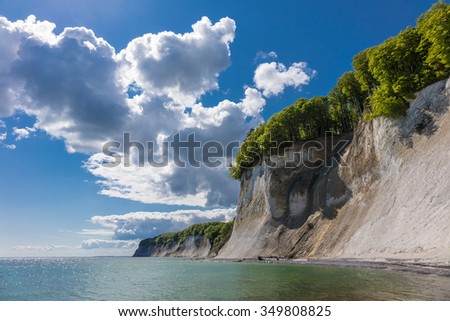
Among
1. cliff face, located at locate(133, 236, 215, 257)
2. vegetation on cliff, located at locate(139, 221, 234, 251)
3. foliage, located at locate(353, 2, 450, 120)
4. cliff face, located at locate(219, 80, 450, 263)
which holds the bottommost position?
cliff face, located at locate(133, 236, 215, 257)

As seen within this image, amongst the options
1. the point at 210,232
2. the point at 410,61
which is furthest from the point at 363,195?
the point at 210,232

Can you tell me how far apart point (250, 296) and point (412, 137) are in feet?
99.0

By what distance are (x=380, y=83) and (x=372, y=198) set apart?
16708mm

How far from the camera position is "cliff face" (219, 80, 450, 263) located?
29562 mm

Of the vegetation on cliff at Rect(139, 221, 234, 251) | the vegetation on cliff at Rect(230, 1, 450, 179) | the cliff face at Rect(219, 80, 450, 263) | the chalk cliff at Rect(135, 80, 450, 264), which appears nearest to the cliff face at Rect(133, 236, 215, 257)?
the vegetation on cliff at Rect(139, 221, 234, 251)

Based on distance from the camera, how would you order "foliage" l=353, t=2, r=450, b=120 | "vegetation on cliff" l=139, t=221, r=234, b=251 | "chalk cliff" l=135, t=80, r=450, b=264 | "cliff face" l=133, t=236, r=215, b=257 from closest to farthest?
"chalk cliff" l=135, t=80, r=450, b=264 → "foliage" l=353, t=2, r=450, b=120 → "vegetation on cliff" l=139, t=221, r=234, b=251 → "cliff face" l=133, t=236, r=215, b=257

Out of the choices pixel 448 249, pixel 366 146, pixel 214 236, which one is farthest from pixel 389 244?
pixel 214 236

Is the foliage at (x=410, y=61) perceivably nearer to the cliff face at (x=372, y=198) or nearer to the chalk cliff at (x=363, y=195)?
the chalk cliff at (x=363, y=195)

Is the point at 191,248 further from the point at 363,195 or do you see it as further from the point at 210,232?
the point at 363,195

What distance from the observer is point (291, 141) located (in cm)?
6488

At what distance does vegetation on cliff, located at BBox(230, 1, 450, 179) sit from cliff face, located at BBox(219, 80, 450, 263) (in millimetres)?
2213

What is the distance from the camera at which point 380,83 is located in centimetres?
4559

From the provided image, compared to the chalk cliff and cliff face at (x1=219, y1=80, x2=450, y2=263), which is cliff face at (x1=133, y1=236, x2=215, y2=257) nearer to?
the chalk cliff

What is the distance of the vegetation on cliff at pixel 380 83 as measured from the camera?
35875 mm
